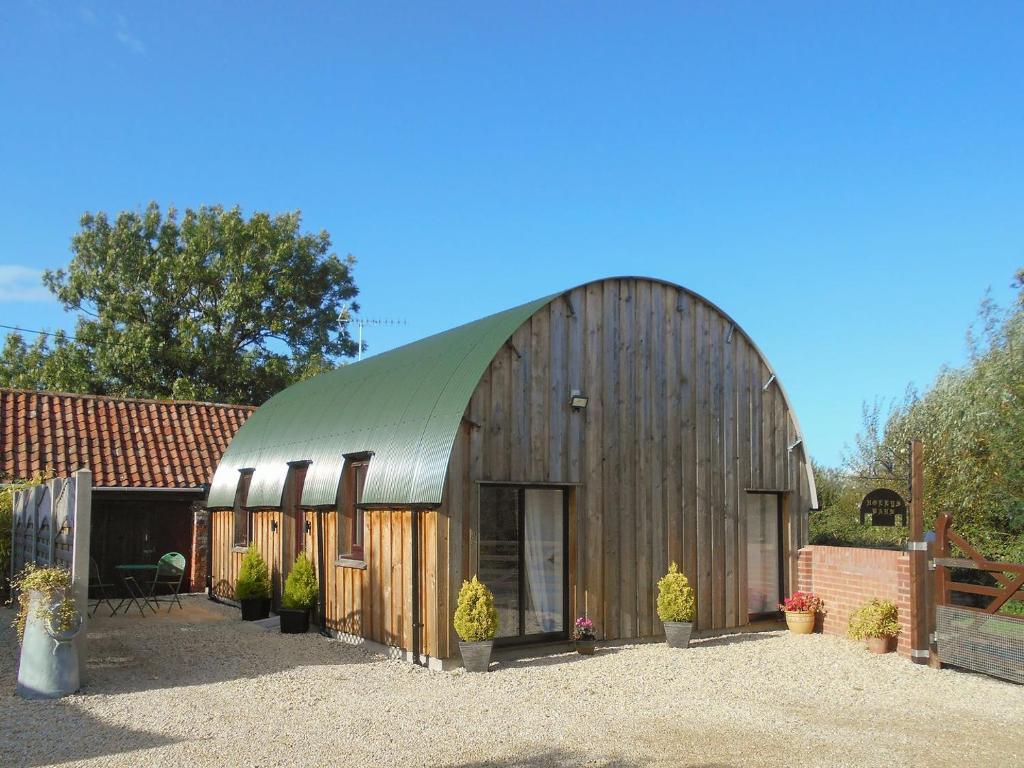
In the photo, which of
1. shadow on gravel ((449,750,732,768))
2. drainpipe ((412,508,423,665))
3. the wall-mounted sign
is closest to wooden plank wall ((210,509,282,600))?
drainpipe ((412,508,423,665))

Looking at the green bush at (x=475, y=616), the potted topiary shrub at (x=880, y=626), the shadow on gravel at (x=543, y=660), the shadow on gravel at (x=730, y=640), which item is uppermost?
the green bush at (x=475, y=616)

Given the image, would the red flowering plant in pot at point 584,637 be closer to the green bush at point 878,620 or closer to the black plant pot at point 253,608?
the green bush at point 878,620

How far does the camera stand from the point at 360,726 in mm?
7984

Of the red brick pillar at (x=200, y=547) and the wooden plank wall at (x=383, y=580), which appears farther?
the red brick pillar at (x=200, y=547)

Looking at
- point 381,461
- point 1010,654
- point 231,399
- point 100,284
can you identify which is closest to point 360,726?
point 381,461

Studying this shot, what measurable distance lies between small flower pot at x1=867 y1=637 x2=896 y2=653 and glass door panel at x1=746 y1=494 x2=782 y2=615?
2170mm

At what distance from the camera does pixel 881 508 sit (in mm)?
13500

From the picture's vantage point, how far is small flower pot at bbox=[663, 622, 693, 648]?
468 inches

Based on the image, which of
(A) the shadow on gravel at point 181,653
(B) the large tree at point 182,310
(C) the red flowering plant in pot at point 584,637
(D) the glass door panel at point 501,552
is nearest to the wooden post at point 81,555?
(A) the shadow on gravel at point 181,653

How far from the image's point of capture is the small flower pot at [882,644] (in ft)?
38.3

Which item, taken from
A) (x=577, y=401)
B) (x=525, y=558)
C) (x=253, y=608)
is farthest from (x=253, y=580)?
(x=577, y=401)

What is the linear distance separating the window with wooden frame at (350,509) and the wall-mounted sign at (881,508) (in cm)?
719

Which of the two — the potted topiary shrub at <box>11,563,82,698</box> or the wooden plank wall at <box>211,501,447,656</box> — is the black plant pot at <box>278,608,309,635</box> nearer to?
the wooden plank wall at <box>211,501,447,656</box>

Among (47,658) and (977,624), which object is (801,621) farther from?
(47,658)
